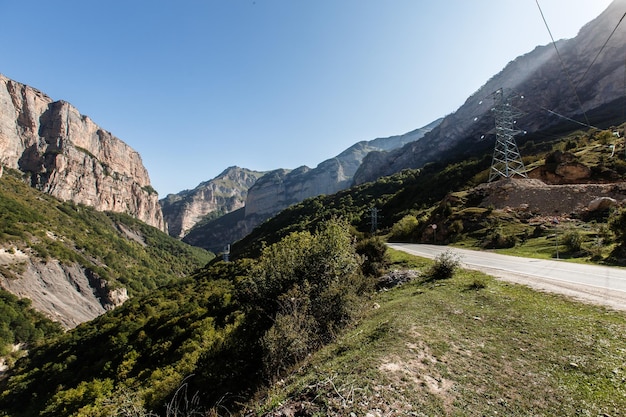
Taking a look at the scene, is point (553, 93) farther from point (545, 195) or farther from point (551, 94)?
point (545, 195)

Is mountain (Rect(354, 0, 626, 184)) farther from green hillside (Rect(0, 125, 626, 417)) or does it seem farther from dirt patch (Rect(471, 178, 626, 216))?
green hillside (Rect(0, 125, 626, 417))

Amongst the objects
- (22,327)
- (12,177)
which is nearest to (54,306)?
(22,327)

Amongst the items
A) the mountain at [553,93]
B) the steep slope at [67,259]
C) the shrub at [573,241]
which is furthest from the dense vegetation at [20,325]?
the mountain at [553,93]

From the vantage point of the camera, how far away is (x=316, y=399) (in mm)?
4961

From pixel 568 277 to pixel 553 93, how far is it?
132108 mm

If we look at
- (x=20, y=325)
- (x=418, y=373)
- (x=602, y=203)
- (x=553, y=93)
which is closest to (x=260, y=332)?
(x=418, y=373)

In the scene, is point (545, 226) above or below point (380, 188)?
below

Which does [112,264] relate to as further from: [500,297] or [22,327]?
[500,297]

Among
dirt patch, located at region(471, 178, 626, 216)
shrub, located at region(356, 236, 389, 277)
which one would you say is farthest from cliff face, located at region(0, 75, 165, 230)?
dirt patch, located at region(471, 178, 626, 216)

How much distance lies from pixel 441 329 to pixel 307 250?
690 centimetres

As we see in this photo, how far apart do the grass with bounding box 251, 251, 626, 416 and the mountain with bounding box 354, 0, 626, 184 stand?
70.1 metres

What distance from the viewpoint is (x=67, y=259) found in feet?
306

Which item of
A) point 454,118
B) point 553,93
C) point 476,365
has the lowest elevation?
point 476,365

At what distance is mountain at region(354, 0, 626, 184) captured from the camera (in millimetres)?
90438
